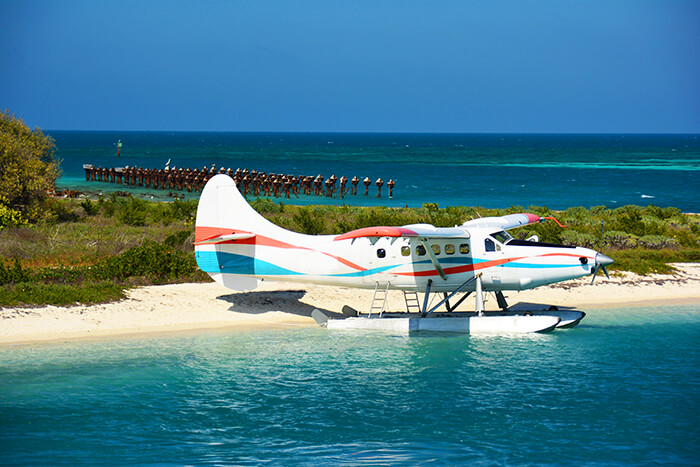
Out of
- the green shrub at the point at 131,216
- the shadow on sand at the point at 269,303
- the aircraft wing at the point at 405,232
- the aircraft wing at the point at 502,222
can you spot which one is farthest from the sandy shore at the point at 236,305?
the green shrub at the point at 131,216

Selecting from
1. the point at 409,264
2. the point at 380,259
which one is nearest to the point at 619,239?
the point at 409,264

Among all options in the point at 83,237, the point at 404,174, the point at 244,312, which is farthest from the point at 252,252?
the point at 404,174

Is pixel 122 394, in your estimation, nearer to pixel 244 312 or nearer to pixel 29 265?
pixel 244 312

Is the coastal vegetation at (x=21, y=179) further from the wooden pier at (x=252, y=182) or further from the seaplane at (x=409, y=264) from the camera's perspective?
the wooden pier at (x=252, y=182)

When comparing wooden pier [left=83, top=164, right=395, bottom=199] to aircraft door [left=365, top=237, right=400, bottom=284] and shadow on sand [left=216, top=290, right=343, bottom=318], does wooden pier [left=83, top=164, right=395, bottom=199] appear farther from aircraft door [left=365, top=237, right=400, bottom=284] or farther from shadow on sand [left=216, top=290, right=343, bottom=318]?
aircraft door [left=365, top=237, right=400, bottom=284]

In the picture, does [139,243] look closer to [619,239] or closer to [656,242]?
[619,239]

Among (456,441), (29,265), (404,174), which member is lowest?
(456,441)
